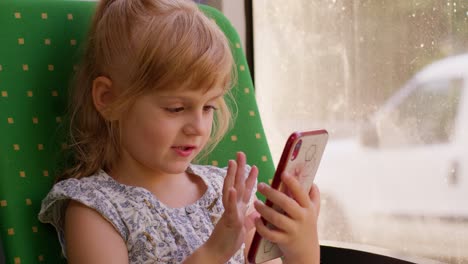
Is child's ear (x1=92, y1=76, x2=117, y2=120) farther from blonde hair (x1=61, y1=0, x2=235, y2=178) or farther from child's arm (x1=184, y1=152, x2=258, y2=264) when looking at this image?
child's arm (x1=184, y1=152, x2=258, y2=264)

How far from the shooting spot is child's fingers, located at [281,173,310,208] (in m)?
1.00

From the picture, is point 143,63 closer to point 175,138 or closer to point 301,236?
point 175,138

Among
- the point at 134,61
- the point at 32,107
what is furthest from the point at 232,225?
the point at 32,107

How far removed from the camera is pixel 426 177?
163cm

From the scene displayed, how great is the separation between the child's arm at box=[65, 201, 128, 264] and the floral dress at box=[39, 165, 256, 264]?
1cm

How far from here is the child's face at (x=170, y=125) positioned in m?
1.10

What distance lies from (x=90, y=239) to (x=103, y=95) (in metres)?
0.24

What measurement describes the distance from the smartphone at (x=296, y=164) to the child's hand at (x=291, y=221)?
0.01 meters

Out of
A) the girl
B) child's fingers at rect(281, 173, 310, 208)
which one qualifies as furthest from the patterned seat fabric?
child's fingers at rect(281, 173, 310, 208)

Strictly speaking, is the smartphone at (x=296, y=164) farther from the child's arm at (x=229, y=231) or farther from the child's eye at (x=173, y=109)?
the child's eye at (x=173, y=109)

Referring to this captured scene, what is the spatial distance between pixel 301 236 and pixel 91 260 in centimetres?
32

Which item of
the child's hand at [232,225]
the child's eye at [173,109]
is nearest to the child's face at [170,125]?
the child's eye at [173,109]

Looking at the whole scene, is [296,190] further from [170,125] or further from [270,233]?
[170,125]

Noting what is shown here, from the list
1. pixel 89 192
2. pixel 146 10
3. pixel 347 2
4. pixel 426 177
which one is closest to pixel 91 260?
pixel 89 192
